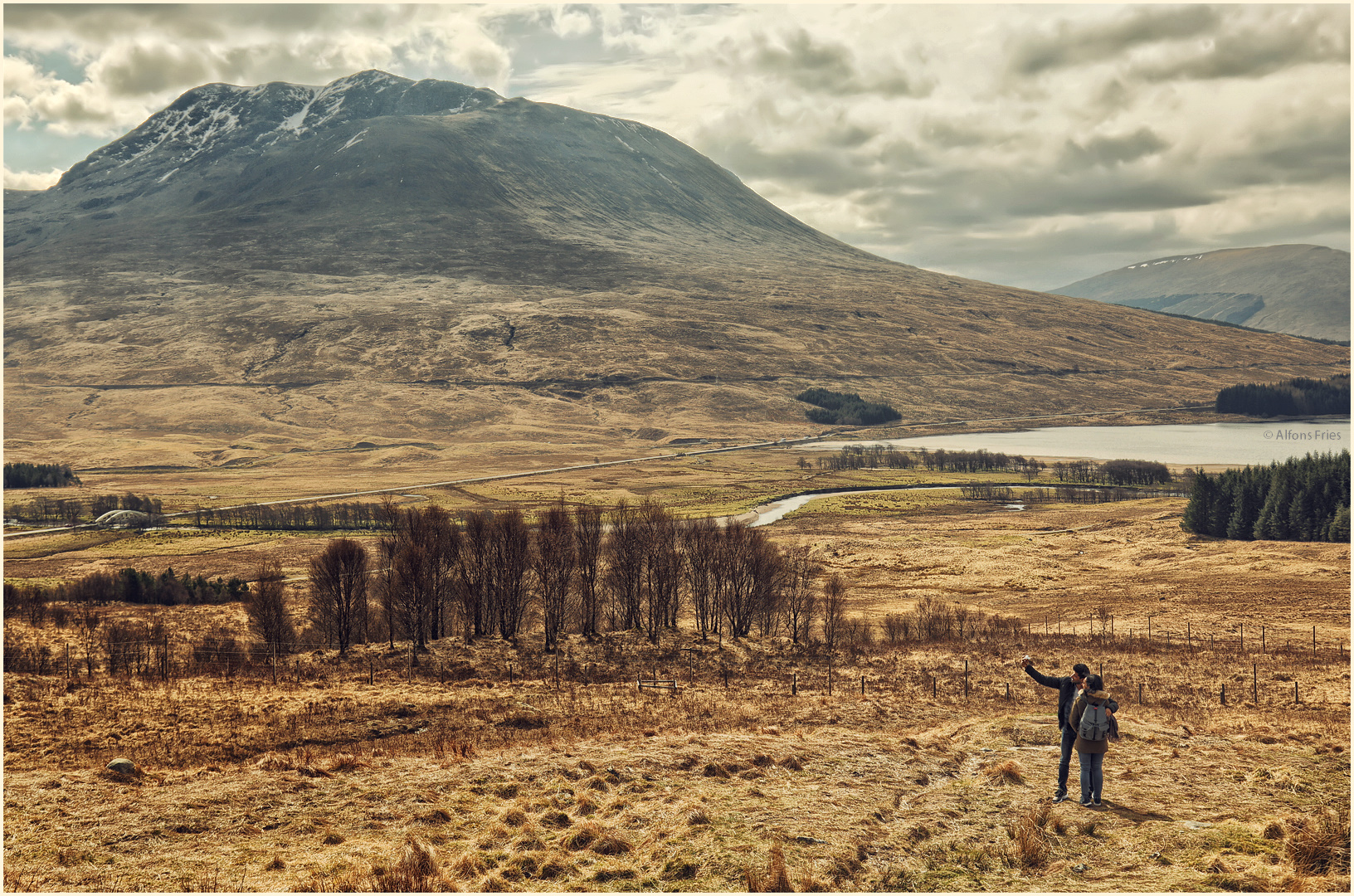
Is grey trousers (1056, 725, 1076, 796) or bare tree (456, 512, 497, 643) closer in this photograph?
grey trousers (1056, 725, 1076, 796)

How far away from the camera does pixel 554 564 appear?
67562 mm

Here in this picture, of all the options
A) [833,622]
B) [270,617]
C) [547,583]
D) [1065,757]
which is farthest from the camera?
[833,622]

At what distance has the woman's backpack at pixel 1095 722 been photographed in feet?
68.8

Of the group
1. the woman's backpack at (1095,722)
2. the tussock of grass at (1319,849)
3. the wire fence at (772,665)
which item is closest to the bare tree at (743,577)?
the wire fence at (772,665)

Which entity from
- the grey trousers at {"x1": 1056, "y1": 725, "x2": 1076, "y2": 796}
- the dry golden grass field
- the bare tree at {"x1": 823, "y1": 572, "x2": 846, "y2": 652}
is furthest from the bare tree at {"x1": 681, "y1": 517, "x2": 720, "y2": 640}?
the grey trousers at {"x1": 1056, "y1": 725, "x2": 1076, "y2": 796}

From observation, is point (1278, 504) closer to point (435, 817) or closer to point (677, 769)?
point (677, 769)

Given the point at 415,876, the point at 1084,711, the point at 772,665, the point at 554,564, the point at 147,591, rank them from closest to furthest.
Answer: the point at 415,876 < the point at 1084,711 < the point at 772,665 < the point at 554,564 < the point at 147,591

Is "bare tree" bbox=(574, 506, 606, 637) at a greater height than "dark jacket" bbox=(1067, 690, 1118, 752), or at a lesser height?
lesser

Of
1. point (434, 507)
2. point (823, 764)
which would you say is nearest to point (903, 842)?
point (823, 764)

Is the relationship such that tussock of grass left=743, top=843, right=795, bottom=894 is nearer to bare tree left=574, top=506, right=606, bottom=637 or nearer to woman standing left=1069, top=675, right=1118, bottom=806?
woman standing left=1069, top=675, right=1118, bottom=806

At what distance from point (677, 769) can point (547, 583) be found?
40.8m

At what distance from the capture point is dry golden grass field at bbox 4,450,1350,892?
63.3 ft

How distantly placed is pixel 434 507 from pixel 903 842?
56.5m

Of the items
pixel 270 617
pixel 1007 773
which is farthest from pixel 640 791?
pixel 270 617
